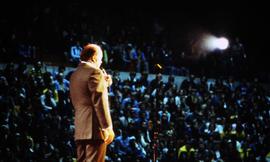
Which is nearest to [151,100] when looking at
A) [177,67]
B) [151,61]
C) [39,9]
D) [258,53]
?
[151,61]

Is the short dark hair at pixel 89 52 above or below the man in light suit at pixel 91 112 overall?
above

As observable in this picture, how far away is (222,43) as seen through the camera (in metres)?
19.7

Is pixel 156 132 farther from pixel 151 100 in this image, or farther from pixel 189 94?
pixel 189 94

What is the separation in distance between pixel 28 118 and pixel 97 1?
31.5 ft

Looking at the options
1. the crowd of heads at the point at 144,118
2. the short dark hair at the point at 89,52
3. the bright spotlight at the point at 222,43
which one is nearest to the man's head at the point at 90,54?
the short dark hair at the point at 89,52

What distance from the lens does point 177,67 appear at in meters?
→ 16.6

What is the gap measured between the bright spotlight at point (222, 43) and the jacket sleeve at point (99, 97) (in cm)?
1563

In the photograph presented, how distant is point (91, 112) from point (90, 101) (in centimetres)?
10

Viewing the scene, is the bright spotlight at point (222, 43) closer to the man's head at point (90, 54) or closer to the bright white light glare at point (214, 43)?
the bright white light glare at point (214, 43)

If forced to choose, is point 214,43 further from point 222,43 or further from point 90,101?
point 90,101

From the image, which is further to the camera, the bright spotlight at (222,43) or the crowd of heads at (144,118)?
the bright spotlight at (222,43)

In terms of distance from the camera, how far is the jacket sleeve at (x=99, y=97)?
4.04 meters

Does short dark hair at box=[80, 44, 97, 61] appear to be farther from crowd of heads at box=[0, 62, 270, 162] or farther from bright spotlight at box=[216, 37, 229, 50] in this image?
bright spotlight at box=[216, 37, 229, 50]

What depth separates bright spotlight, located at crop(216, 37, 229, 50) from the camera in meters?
19.4
